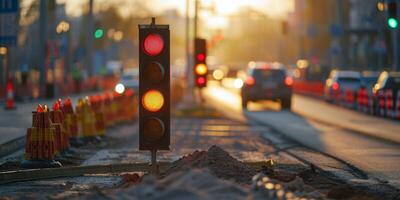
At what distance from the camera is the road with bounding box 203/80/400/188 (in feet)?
57.2

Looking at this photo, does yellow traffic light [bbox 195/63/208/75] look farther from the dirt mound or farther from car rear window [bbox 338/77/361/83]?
the dirt mound

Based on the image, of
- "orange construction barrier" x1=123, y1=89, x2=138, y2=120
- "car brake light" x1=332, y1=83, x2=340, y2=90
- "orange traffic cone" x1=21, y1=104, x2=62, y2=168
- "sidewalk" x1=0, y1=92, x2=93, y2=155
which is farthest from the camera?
"car brake light" x1=332, y1=83, x2=340, y2=90

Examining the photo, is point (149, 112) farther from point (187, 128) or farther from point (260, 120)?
point (260, 120)

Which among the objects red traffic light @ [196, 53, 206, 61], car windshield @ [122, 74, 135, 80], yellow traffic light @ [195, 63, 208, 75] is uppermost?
red traffic light @ [196, 53, 206, 61]

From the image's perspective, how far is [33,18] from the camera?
93375 millimetres

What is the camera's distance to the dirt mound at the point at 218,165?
12688mm

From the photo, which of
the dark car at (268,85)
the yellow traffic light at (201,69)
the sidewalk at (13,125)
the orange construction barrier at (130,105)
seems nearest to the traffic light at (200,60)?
the yellow traffic light at (201,69)

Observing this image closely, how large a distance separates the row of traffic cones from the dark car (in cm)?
1060

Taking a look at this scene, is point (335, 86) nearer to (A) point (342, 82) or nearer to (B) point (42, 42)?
(A) point (342, 82)

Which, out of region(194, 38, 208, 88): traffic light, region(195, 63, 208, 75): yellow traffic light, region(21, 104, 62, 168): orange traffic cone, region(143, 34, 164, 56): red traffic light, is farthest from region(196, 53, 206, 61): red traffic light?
region(143, 34, 164, 56): red traffic light

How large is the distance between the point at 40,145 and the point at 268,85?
1023 inches

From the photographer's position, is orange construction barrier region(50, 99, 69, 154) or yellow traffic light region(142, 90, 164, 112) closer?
yellow traffic light region(142, 90, 164, 112)

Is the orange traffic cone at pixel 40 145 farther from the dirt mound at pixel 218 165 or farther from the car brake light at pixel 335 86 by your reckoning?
the car brake light at pixel 335 86

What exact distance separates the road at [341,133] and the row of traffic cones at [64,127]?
175 inches
